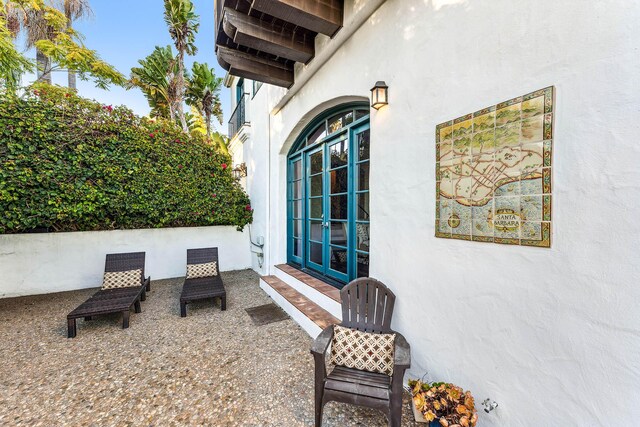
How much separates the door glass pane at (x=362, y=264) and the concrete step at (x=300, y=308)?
0.79 meters

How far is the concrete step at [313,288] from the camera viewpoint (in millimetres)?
3736

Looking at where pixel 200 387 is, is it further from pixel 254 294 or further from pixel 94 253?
pixel 94 253

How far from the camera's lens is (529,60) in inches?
65.6

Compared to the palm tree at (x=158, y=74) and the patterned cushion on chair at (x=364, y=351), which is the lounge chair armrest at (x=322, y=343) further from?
the palm tree at (x=158, y=74)

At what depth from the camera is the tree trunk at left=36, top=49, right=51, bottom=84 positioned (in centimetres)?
917

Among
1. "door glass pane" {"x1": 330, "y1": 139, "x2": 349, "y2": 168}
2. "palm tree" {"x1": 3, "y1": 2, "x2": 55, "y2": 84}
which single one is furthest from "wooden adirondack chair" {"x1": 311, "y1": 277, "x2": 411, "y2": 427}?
"palm tree" {"x1": 3, "y1": 2, "x2": 55, "y2": 84}

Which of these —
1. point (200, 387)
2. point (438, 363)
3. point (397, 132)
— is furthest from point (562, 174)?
point (200, 387)

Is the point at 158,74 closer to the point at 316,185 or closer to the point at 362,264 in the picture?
the point at 316,185

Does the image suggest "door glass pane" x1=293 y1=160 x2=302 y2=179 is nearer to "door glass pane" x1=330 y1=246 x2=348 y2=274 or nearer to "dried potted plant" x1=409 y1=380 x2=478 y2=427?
"door glass pane" x1=330 y1=246 x2=348 y2=274

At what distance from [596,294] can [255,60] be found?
5.35m

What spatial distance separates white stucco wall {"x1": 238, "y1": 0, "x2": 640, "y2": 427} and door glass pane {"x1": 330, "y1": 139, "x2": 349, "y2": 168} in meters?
1.35

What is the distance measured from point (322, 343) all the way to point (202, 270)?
4433mm

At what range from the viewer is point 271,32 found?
3795mm

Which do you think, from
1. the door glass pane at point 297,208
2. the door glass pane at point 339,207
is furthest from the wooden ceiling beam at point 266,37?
the door glass pane at point 297,208
